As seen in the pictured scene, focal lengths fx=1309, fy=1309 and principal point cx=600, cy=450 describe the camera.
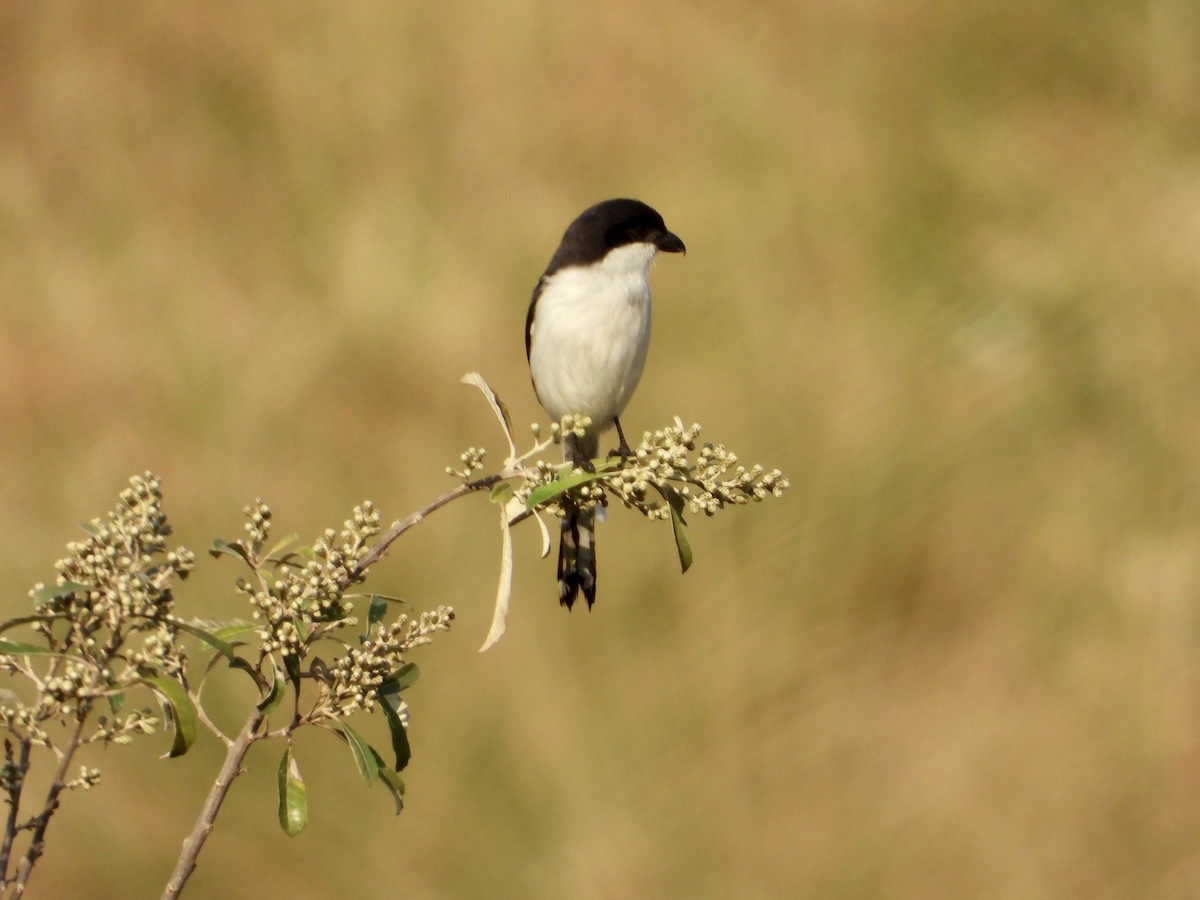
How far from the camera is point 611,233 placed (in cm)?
449

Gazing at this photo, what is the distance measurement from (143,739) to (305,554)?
570 centimetres

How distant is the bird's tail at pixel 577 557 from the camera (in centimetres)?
432

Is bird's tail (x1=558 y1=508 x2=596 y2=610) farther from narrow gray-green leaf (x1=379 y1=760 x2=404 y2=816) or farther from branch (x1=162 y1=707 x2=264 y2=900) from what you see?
branch (x1=162 y1=707 x2=264 y2=900)

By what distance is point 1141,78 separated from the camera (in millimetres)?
8188

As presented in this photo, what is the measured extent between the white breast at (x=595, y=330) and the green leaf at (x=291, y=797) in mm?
2688

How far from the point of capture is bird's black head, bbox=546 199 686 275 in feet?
14.7

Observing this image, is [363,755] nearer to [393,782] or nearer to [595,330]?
[393,782]

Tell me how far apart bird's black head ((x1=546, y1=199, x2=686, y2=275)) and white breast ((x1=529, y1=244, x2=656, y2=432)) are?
31 mm

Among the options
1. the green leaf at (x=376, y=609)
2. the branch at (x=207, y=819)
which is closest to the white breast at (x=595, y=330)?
the green leaf at (x=376, y=609)

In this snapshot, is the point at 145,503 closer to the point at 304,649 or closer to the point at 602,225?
the point at 304,649

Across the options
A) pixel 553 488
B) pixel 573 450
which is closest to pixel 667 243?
pixel 573 450

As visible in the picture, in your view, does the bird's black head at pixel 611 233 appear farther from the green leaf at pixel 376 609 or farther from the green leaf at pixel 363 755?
the green leaf at pixel 363 755

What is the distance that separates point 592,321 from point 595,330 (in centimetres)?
3

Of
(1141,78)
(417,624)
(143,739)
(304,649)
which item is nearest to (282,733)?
(304,649)
